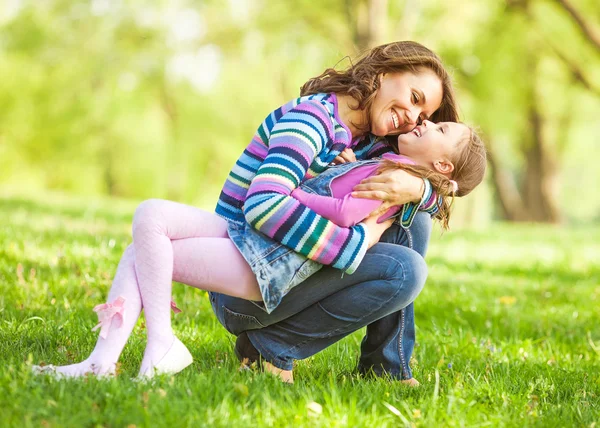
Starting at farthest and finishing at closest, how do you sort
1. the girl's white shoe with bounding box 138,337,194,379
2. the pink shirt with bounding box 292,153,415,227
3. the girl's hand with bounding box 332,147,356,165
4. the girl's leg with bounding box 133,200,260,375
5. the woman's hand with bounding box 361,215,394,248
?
the girl's hand with bounding box 332,147,356,165
the woman's hand with bounding box 361,215,394,248
the pink shirt with bounding box 292,153,415,227
the girl's leg with bounding box 133,200,260,375
the girl's white shoe with bounding box 138,337,194,379

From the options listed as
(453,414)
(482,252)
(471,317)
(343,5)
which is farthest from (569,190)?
(453,414)

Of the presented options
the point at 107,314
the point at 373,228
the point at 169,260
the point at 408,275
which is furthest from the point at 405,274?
the point at 107,314

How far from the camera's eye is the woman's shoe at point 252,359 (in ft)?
8.82

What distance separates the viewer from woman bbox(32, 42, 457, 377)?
2.51 meters

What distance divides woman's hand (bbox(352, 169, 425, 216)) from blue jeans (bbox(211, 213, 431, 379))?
0.64 feet

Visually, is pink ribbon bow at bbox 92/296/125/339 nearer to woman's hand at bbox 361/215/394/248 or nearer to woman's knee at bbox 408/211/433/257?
woman's hand at bbox 361/215/394/248

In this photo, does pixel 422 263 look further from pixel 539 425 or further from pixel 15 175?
pixel 15 175

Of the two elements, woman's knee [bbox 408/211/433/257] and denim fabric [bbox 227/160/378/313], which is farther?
woman's knee [bbox 408/211/433/257]

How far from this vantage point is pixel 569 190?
122ft

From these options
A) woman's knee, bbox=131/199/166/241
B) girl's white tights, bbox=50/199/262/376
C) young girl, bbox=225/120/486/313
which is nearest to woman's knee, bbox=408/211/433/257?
young girl, bbox=225/120/486/313

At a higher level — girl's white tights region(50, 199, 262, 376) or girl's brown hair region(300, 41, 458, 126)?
girl's brown hair region(300, 41, 458, 126)

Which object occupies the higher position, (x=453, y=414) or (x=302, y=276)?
(x=302, y=276)

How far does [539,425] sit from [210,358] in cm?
134

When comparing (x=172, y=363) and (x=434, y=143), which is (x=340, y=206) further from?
(x=172, y=363)
